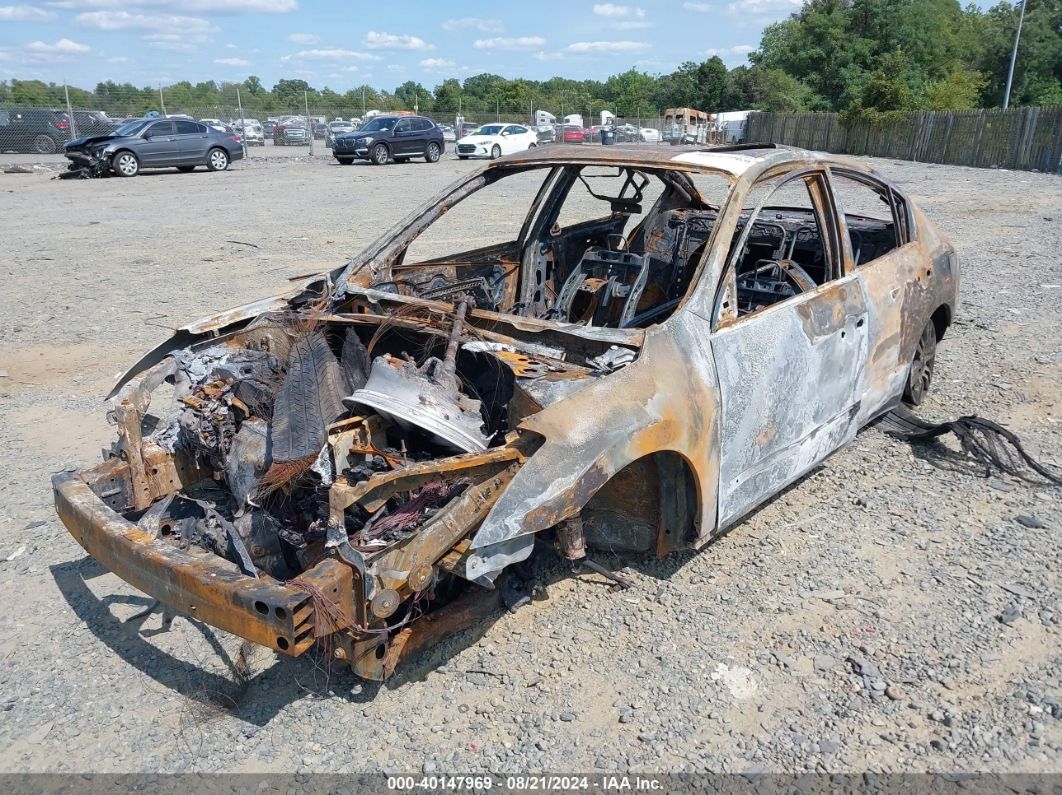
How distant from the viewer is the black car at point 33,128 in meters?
27.3

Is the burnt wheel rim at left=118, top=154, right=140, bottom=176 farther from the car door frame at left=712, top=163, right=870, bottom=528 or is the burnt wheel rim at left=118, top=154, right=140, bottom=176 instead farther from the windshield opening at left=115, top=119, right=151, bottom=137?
the car door frame at left=712, top=163, right=870, bottom=528

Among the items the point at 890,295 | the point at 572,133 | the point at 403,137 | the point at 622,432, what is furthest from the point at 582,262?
the point at 572,133

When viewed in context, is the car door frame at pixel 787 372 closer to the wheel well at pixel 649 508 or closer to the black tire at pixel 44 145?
the wheel well at pixel 649 508

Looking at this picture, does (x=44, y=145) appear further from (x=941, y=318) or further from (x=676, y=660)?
(x=676, y=660)

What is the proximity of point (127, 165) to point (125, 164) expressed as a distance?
0.07 m

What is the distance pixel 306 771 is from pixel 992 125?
1097 inches

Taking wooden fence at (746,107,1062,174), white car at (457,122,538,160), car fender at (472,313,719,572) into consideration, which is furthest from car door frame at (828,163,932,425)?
white car at (457,122,538,160)

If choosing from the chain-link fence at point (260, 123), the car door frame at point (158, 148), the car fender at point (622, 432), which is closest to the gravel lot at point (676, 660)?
the car fender at point (622, 432)

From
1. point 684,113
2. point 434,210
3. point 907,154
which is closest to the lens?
point 434,210

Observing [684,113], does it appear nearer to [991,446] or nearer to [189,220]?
[189,220]

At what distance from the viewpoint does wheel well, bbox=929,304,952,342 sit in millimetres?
5098

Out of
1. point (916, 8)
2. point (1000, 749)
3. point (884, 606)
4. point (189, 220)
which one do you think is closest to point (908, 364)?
point (884, 606)

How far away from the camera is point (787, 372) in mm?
3434

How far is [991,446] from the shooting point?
447 centimetres
